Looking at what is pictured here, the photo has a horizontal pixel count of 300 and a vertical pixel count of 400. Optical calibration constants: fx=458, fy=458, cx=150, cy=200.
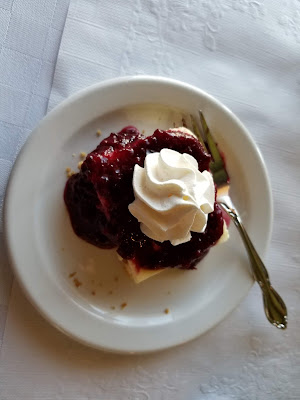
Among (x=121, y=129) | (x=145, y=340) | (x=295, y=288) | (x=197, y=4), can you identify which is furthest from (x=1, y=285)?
(x=197, y=4)

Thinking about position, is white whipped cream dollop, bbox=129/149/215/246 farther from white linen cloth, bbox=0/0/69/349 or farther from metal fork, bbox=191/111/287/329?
white linen cloth, bbox=0/0/69/349

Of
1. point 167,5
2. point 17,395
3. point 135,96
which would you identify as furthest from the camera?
point 167,5

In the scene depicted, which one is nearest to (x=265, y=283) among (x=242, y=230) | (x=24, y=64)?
(x=242, y=230)

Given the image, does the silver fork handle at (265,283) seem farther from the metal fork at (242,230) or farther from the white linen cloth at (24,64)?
the white linen cloth at (24,64)

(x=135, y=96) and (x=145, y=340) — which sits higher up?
(x=135, y=96)

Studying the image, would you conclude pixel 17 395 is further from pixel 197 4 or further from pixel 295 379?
pixel 197 4

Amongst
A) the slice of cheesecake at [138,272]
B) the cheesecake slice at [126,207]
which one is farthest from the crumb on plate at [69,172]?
the slice of cheesecake at [138,272]

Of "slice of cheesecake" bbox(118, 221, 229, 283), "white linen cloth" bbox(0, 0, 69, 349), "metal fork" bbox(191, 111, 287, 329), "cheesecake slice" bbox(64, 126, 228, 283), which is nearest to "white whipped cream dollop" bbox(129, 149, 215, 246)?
"cheesecake slice" bbox(64, 126, 228, 283)
